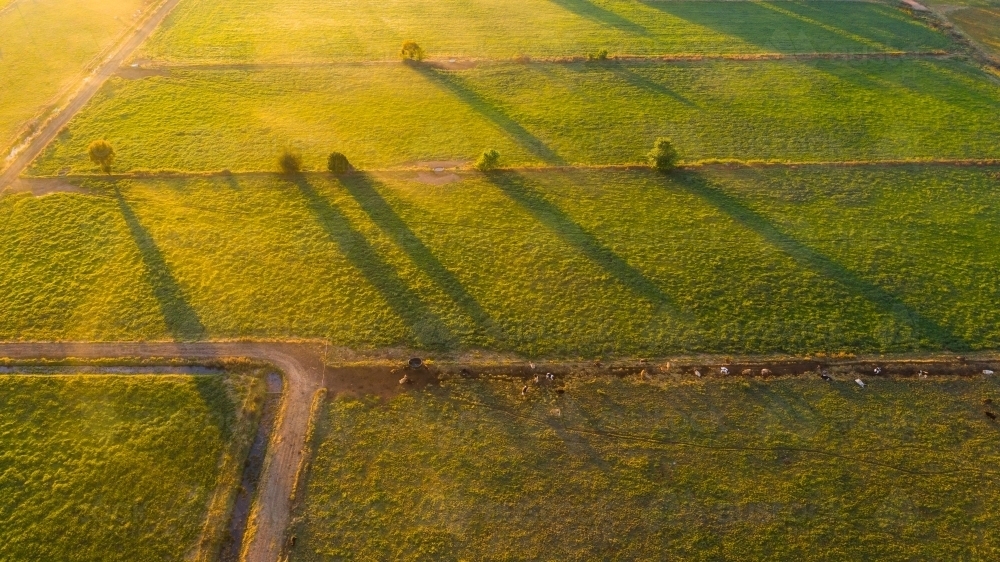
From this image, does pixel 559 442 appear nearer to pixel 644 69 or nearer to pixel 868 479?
pixel 868 479

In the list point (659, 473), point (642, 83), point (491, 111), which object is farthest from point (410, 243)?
point (642, 83)

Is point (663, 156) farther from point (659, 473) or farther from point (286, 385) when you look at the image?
point (286, 385)

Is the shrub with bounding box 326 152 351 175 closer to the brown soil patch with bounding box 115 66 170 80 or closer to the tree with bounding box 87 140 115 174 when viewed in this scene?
the tree with bounding box 87 140 115 174

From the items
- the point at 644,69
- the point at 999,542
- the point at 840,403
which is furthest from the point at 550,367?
the point at 644,69

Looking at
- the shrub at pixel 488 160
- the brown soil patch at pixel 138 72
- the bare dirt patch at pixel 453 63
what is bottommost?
the shrub at pixel 488 160

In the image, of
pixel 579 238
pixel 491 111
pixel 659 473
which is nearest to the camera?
pixel 659 473

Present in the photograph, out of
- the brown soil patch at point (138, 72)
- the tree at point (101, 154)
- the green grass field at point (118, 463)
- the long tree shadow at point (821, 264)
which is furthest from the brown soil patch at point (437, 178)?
the brown soil patch at point (138, 72)

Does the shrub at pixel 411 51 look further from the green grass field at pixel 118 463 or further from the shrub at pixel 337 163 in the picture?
the green grass field at pixel 118 463
